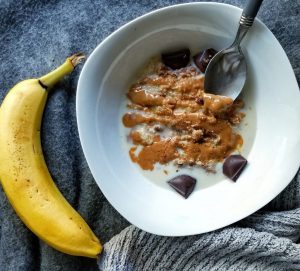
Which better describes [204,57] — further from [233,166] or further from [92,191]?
[92,191]

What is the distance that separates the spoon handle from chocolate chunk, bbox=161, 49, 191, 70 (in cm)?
15

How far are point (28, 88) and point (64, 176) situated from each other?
0.19 m

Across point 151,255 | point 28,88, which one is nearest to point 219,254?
point 151,255

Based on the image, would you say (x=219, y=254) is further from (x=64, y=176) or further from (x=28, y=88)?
(x=28, y=88)

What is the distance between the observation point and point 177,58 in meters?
1.05

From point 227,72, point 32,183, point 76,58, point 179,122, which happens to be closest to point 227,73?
point 227,72

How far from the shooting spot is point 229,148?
105 centimetres

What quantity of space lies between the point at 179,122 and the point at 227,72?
0.43 feet

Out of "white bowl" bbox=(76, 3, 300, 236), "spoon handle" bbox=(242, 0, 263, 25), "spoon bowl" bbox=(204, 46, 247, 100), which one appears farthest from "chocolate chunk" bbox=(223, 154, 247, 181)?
"spoon handle" bbox=(242, 0, 263, 25)

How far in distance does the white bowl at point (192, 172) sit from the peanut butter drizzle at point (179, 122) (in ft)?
0.09

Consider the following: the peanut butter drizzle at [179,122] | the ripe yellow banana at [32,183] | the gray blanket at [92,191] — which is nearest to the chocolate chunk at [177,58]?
the peanut butter drizzle at [179,122]

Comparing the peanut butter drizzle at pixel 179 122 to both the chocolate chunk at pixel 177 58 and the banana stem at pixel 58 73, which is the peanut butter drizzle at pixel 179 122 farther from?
the banana stem at pixel 58 73

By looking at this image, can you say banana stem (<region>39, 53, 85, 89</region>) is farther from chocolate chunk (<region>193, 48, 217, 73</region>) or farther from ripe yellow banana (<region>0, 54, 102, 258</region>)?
chocolate chunk (<region>193, 48, 217, 73</region>)

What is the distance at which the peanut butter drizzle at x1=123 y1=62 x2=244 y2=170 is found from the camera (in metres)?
1.04
